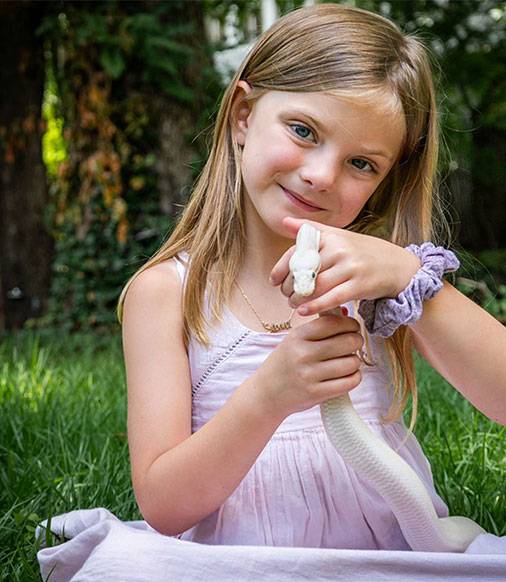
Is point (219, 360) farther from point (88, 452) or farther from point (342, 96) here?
point (88, 452)

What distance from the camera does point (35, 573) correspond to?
5.62 feet

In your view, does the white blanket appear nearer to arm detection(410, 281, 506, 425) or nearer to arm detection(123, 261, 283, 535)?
arm detection(123, 261, 283, 535)

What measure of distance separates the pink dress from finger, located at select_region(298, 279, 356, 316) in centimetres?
41

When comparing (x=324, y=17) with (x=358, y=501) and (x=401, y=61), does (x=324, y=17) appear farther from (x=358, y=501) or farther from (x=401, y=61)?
(x=358, y=501)

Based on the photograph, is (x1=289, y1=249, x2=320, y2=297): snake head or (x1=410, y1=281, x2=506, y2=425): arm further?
(x1=410, y1=281, x2=506, y2=425): arm

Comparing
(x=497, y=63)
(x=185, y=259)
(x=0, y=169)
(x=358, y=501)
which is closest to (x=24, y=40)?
(x=0, y=169)

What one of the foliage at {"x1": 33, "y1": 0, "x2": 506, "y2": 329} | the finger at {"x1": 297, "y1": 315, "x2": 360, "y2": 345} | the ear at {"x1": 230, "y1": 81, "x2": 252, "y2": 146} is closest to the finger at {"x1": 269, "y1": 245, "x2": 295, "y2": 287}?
the finger at {"x1": 297, "y1": 315, "x2": 360, "y2": 345}

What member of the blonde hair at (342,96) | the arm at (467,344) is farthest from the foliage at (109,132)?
the arm at (467,344)

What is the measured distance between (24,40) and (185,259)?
4785 mm

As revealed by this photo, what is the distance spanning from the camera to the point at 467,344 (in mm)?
1505

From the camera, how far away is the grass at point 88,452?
202 cm

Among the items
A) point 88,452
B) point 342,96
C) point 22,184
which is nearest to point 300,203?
point 342,96

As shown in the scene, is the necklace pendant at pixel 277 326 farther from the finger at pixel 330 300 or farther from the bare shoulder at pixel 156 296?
the finger at pixel 330 300

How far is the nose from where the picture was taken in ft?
5.11
